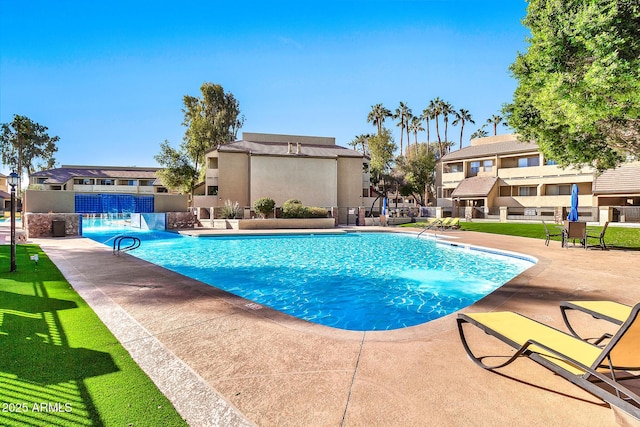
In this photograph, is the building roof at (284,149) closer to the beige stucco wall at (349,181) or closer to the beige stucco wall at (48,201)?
the beige stucco wall at (349,181)

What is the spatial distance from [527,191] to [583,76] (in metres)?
35.0

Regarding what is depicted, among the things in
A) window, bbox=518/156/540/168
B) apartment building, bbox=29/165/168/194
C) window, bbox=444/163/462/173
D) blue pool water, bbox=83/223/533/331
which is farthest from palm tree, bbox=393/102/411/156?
blue pool water, bbox=83/223/533/331

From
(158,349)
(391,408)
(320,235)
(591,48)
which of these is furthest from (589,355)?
(320,235)

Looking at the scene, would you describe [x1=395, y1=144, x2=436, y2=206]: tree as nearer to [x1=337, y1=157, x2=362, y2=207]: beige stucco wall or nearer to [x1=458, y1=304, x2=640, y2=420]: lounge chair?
[x1=337, y1=157, x2=362, y2=207]: beige stucco wall

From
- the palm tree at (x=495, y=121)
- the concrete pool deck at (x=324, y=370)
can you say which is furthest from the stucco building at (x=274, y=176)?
the palm tree at (x=495, y=121)

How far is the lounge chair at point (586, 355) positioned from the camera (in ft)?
8.27

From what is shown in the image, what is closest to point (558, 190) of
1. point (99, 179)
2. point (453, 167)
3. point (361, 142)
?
point (453, 167)

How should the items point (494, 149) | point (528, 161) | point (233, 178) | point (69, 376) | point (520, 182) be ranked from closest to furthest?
point (69, 376) < point (233, 178) < point (520, 182) < point (528, 161) < point (494, 149)

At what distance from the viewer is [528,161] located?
41.3 m

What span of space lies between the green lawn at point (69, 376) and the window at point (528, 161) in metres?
47.2

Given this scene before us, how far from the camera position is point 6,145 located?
61.7 meters

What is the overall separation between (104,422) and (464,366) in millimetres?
3463

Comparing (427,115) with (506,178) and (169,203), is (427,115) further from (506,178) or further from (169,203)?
(169,203)

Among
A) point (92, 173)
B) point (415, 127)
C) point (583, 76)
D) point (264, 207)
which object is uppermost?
point (415, 127)
